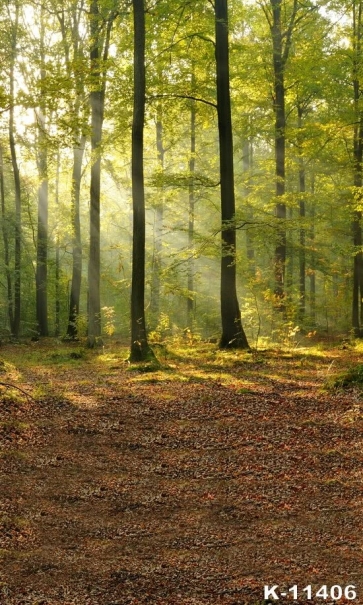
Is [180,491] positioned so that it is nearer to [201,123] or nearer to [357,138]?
[357,138]

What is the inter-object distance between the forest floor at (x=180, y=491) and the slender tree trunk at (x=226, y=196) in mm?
3475

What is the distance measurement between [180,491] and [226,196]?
9.70m

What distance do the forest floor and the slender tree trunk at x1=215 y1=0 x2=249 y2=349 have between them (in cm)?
347

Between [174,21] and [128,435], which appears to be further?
[174,21]

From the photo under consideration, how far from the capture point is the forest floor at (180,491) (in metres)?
4.18

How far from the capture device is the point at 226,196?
1422 centimetres

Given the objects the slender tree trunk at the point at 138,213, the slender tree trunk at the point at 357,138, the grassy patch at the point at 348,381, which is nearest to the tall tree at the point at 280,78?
the slender tree trunk at the point at 357,138

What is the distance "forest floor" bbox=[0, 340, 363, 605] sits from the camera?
418 centimetres

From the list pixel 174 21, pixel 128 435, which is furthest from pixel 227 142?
pixel 128 435

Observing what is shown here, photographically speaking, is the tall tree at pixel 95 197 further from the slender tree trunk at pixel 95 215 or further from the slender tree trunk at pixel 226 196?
the slender tree trunk at pixel 226 196

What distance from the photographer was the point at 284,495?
223 inches

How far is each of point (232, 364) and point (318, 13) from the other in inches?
529

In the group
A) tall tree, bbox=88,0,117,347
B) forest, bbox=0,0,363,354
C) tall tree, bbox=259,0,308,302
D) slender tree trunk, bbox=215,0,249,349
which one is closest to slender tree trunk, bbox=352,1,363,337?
forest, bbox=0,0,363,354

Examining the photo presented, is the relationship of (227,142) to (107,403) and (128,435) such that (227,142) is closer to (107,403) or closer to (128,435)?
(107,403)
